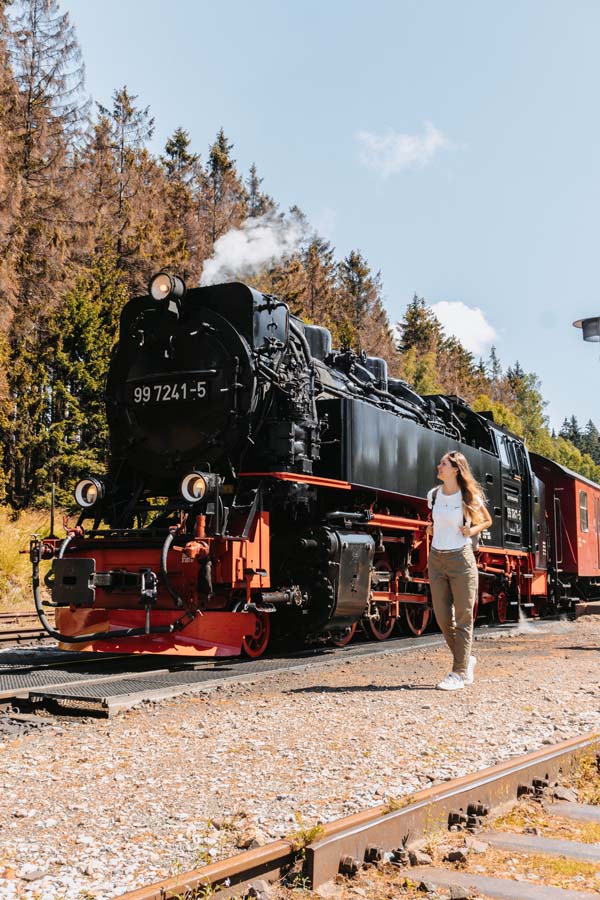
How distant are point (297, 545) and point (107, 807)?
5055 millimetres

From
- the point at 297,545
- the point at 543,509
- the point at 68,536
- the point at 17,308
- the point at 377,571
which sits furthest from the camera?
the point at 17,308

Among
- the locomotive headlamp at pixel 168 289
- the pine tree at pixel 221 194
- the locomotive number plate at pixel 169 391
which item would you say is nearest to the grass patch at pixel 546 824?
the locomotive number plate at pixel 169 391

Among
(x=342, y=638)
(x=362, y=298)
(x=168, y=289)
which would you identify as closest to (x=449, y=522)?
(x=342, y=638)

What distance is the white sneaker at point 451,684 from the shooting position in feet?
20.5

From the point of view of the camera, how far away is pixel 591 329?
10.0m

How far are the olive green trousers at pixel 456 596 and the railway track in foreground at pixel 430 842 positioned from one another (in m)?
2.77

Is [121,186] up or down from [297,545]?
up

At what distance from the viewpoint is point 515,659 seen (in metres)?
8.37

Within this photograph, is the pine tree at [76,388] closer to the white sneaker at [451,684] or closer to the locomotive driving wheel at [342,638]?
the locomotive driving wheel at [342,638]

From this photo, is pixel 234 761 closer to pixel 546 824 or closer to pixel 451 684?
pixel 546 824

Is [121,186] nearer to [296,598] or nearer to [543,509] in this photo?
[543,509]

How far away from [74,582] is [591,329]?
21.1 ft

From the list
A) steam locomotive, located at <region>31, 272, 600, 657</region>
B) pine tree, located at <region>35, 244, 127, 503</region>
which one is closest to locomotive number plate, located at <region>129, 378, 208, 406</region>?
steam locomotive, located at <region>31, 272, 600, 657</region>

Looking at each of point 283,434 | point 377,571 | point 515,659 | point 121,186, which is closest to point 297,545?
point 283,434
